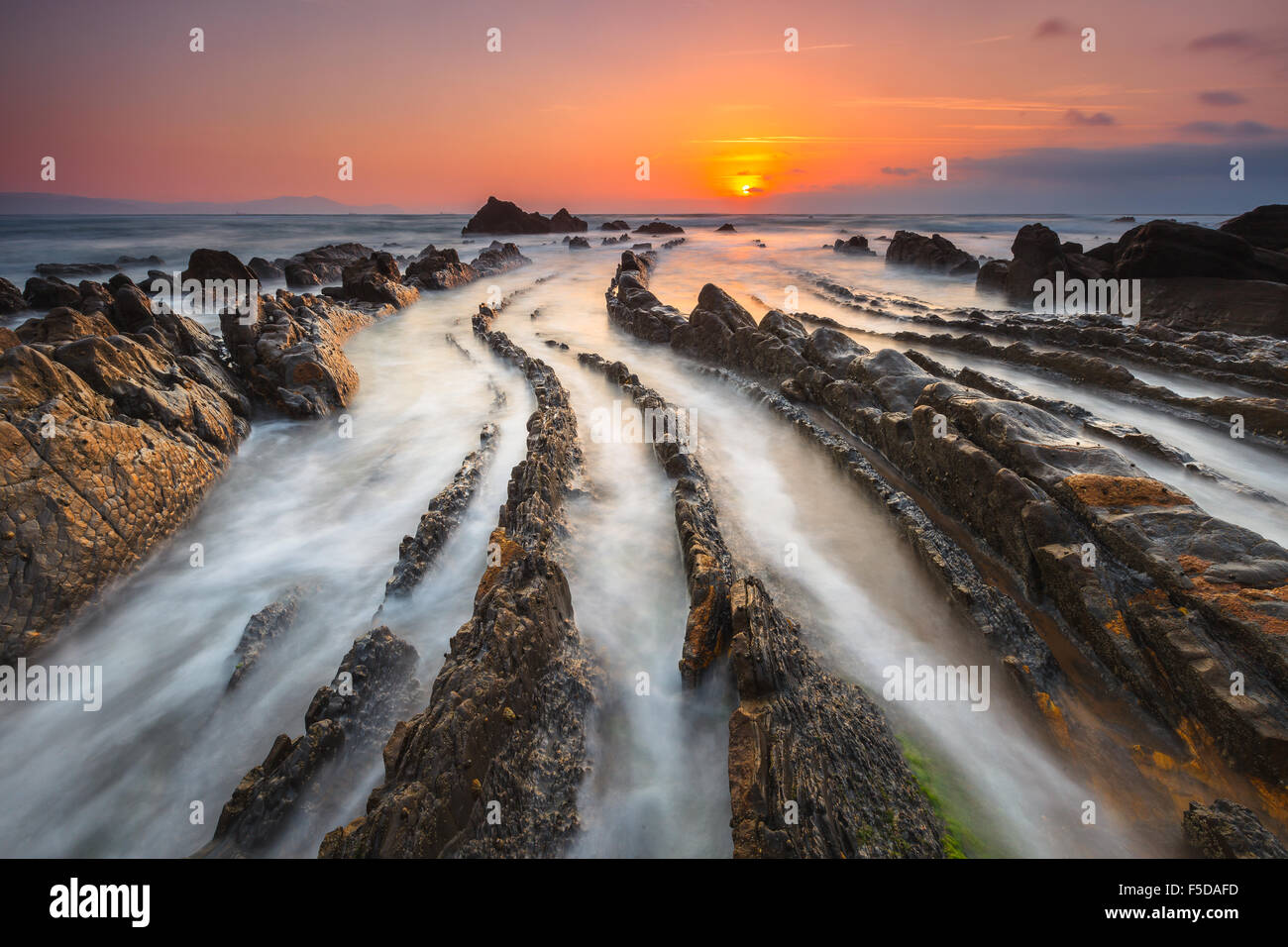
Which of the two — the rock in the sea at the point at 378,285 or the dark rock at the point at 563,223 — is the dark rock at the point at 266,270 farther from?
the dark rock at the point at 563,223

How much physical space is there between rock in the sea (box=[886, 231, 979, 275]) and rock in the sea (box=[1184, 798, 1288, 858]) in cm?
3430

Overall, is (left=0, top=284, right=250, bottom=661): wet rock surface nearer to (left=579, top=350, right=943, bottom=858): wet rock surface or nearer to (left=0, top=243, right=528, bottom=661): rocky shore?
(left=0, top=243, right=528, bottom=661): rocky shore

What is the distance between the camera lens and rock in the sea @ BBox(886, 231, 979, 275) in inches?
1240

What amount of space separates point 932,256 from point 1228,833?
3691cm

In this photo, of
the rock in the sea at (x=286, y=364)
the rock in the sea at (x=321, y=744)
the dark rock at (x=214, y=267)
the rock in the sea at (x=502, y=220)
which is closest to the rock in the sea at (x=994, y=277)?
the rock in the sea at (x=286, y=364)

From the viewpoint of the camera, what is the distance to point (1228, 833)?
3162 millimetres

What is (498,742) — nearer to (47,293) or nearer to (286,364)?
(286,364)

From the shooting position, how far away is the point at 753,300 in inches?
993

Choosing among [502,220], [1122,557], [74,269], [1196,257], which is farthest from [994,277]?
[502,220]

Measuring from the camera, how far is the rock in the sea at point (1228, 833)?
312 centimetres

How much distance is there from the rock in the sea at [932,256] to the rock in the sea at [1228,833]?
3430 cm
